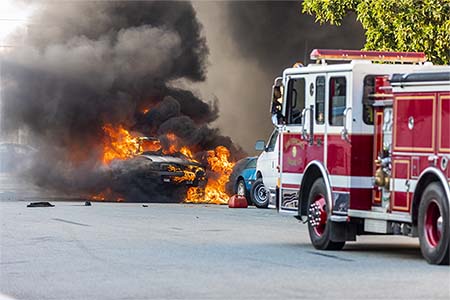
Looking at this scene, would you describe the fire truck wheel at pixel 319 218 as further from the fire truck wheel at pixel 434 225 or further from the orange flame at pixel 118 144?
the orange flame at pixel 118 144

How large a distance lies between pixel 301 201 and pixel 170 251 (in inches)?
86.7

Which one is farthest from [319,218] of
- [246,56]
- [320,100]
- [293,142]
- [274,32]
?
[246,56]

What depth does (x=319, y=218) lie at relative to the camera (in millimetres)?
17266

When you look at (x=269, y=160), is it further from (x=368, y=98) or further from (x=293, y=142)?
(x=368, y=98)

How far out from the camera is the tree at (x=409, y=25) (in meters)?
23.5

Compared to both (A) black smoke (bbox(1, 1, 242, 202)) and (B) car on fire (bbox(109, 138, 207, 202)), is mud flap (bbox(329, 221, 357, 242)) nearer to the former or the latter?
(B) car on fire (bbox(109, 138, 207, 202))

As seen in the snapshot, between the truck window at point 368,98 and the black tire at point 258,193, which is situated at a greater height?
the truck window at point 368,98

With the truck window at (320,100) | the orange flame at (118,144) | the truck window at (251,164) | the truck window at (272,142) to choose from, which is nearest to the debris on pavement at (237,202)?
the truck window at (251,164)

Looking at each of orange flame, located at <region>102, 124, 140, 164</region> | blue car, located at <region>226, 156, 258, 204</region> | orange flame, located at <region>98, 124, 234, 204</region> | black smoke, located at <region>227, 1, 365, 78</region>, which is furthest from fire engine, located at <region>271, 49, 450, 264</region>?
black smoke, located at <region>227, 1, 365, 78</region>

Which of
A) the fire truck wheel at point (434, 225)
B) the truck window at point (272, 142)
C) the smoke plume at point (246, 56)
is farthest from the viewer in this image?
the smoke plume at point (246, 56)

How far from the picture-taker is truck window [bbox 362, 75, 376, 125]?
1652cm

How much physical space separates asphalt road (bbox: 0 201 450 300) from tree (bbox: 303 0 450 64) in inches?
164

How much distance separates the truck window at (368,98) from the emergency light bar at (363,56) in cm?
120

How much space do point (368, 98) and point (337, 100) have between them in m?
0.61
